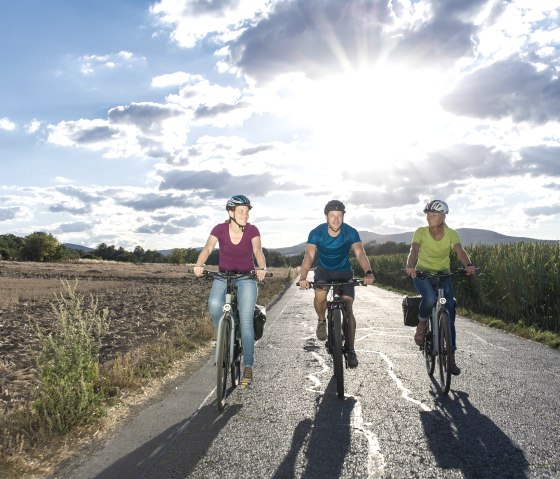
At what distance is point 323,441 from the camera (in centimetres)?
500

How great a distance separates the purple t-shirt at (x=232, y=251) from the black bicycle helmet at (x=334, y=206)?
107 cm

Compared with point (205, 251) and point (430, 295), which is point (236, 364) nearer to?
point (205, 251)

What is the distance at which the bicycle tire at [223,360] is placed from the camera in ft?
19.8

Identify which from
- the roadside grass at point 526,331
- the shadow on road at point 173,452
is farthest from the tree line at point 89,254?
the shadow on road at point 173,452

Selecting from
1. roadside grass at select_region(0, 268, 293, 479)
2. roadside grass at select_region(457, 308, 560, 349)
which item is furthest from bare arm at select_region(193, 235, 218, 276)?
roadside grass at select_region(457, 308, 560, 349)

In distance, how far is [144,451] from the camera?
4.93 meters

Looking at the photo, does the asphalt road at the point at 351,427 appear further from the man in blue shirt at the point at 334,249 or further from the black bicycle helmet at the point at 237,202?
the black bicycle helmet at the point at 237,202

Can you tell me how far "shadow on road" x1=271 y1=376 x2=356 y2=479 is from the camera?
4336 mm

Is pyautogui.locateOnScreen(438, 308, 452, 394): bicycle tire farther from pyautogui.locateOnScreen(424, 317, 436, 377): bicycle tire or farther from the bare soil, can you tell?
the bare soil

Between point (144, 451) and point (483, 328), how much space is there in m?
10.9

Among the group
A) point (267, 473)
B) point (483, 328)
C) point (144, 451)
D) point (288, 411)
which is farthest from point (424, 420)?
point (483, 328)

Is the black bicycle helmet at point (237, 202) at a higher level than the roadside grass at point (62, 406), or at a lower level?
higher

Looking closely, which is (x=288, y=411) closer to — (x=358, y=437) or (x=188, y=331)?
(x=358, y=437)

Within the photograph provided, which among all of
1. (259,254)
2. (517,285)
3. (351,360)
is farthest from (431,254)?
(517,285)
